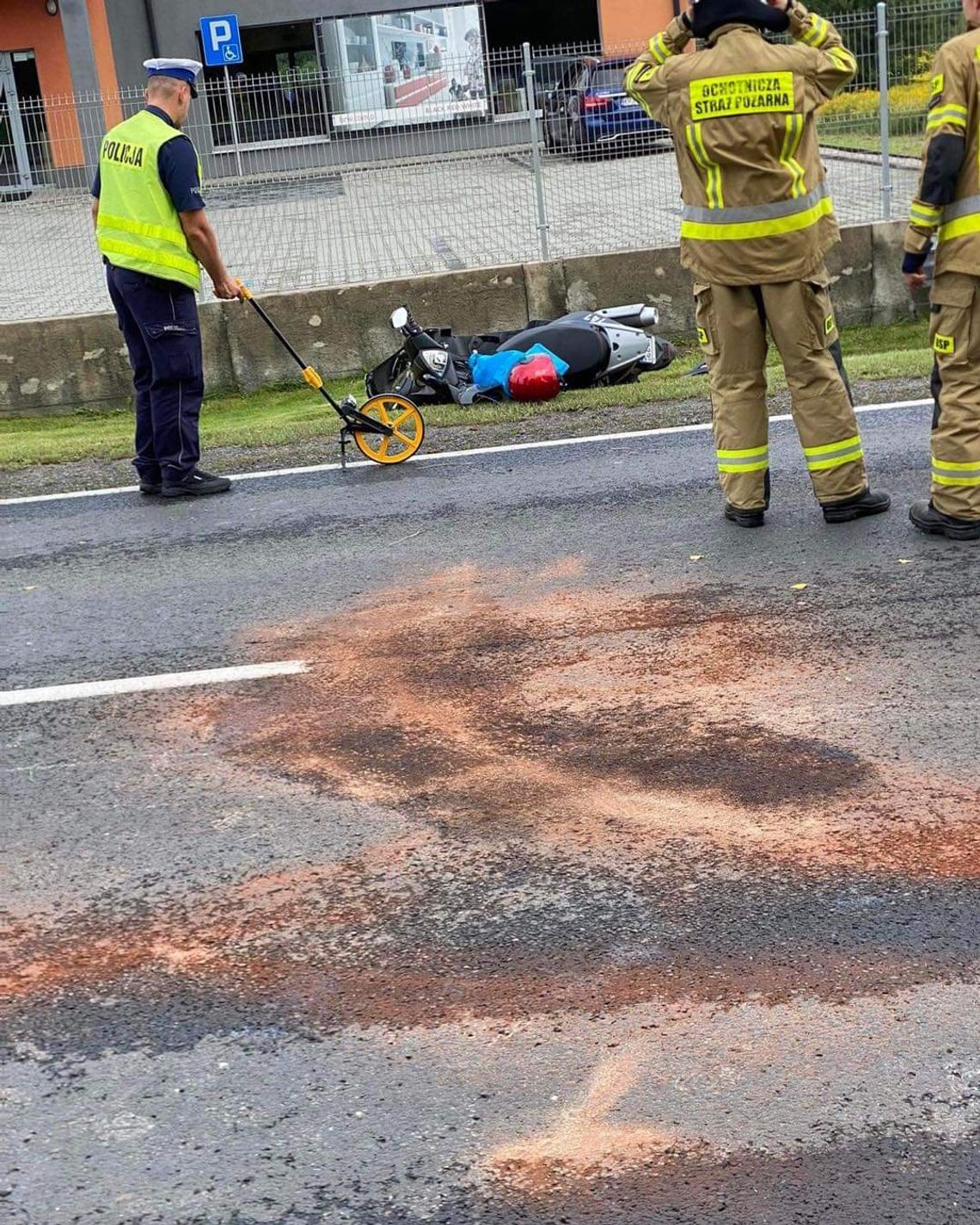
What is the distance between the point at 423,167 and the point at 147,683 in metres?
8.94

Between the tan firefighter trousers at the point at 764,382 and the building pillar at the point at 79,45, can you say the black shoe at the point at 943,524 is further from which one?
the building pillar at the point at 79,45

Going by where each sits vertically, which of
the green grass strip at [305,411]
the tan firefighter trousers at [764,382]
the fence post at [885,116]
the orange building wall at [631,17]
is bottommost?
the green grass strip at [305,411]

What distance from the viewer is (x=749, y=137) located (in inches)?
237

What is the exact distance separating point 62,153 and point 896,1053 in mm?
11494

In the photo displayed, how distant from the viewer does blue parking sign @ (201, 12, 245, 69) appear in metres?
29.1

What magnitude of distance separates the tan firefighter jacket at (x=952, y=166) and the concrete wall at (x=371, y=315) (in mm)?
5967

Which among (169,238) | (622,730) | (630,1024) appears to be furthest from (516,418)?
(630,1024)

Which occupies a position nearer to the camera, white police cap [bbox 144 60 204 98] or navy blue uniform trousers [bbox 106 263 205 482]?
white police cap [bbox 144 60 204 98]

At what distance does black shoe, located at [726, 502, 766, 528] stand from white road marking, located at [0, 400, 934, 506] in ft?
6.69

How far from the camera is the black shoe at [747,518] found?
658cm

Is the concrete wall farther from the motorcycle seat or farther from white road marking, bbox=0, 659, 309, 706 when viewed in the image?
white road marking, bbox=0, 659, 309, 706

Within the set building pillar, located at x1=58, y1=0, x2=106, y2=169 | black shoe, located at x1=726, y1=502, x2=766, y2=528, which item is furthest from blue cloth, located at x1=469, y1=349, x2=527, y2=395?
building pillar, located at x1=58, y1=0, x2=106, y2=169

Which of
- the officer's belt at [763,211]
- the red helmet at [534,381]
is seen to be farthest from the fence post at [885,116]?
the officer's belt at [763,211]

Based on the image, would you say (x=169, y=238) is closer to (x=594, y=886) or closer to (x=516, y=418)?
(x=516, y=418)
